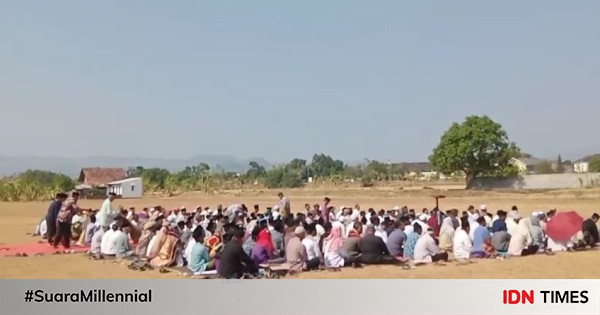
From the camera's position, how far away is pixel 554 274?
7.45m

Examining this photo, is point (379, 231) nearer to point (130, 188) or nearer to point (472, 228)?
point (472, 228)

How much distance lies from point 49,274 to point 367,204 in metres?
10.1

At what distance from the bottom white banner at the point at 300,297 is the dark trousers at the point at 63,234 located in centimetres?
232

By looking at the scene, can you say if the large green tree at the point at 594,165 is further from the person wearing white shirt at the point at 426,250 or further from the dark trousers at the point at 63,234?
the dark trousers at the point at 63,234

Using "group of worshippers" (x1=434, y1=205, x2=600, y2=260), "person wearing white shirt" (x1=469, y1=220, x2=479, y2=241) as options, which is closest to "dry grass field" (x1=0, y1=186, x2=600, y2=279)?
"group of worshippers" (x1=434, y1=205, x2=600, y2=260)

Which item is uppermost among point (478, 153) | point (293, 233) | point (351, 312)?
point (478, 153)

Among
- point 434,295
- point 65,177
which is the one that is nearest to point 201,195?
point 65,177

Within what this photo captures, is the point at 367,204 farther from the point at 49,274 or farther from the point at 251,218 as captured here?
the point at 49,274

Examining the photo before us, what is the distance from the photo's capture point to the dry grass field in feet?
25.3

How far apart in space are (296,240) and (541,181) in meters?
8.09

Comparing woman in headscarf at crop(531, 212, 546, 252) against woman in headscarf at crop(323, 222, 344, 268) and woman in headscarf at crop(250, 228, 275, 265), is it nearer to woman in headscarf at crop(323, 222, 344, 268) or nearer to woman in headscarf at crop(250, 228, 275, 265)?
woman in headscarf at crop(323, 222, 344, 268)

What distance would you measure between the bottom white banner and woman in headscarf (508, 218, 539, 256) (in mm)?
1459

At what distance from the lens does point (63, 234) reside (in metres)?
9.56

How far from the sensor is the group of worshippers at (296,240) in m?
7.68
